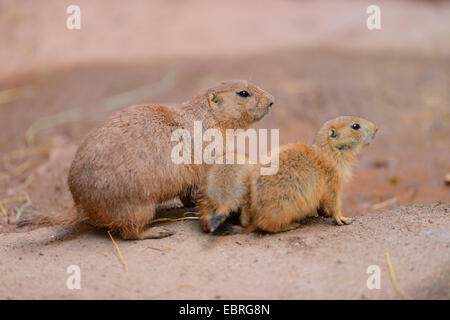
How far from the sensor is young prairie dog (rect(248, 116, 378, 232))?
14.7ft

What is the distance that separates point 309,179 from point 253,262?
3.08ft

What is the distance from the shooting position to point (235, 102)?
17.4 ft

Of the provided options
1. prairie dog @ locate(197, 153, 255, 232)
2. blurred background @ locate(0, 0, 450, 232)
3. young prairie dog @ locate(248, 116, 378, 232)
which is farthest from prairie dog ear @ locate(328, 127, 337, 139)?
blurred background @ locate(0, 0, 450, 232)

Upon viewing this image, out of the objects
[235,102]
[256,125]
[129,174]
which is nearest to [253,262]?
[129,174]

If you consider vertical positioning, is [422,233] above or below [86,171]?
below

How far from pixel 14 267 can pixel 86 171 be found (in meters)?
1.02

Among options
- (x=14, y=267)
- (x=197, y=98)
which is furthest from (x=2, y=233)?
(x=197, y=98)

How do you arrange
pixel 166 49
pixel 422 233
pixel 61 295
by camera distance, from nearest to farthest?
pixel 61 295, pixel 422 233, pixel 166 49

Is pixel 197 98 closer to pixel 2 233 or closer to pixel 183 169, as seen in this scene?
pixel 183 169

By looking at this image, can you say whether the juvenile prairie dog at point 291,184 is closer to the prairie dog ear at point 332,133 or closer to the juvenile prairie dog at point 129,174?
the prairie dog ear at point 332,133

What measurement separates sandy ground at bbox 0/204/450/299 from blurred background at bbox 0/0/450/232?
61.1 inches

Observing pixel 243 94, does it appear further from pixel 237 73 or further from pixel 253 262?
pixel 237 73

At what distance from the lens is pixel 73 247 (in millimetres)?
4684

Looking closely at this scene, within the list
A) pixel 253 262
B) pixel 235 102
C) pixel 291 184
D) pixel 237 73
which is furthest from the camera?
pixel 237 73
